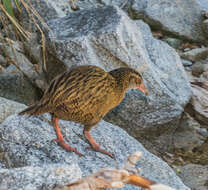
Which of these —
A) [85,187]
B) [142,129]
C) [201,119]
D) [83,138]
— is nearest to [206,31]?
[201,119]

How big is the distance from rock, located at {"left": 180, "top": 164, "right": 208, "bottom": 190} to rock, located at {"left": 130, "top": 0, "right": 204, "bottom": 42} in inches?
155

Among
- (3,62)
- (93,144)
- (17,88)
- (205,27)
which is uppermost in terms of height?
(93,144)

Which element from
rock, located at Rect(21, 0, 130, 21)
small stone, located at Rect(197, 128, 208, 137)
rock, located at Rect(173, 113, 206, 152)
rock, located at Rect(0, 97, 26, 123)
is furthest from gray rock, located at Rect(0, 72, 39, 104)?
small stone, located at Rect(197, 128, 208, 137)

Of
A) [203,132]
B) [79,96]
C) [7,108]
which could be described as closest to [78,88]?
[79,96]

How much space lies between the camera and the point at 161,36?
8992 mm

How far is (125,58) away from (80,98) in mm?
2013

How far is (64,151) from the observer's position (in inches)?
145

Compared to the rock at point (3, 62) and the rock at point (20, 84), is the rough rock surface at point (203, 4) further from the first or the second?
the rock at point (3, 62)

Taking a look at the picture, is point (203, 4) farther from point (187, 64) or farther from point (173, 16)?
point (187, 64)

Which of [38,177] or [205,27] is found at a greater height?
[38,177]

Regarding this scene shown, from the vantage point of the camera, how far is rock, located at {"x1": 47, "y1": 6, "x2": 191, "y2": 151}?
212 inches

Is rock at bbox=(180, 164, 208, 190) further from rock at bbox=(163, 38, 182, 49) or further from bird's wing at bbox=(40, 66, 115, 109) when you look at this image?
rock at bbox=(163, 38, 182, 49)

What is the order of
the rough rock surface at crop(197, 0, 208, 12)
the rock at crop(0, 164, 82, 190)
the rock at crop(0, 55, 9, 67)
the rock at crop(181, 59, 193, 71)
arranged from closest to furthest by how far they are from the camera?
the rock at crop(0, 164, 82, 190)
the rock at crop(0, 55, 9, 67)
the rock at crop(181, 59, 193, 71)
the rough rock surface at crop(197, 0, 208, 12)

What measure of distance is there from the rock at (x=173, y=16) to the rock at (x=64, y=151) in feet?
15.8
